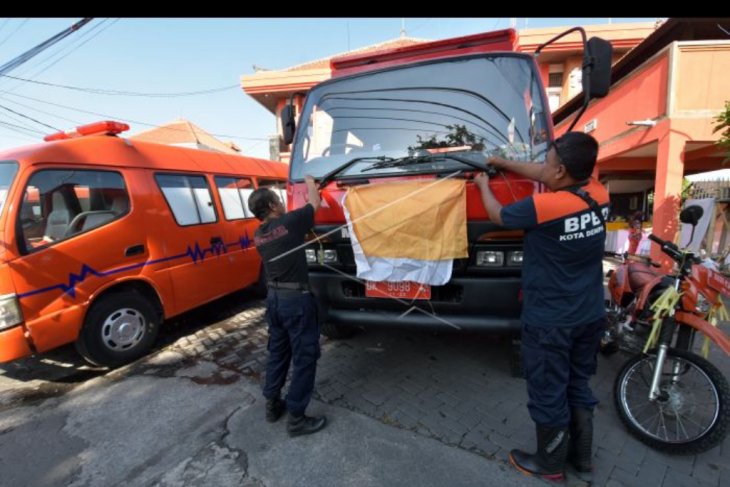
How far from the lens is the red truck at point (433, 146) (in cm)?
252

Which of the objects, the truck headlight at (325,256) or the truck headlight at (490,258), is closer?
the truck headlight at (490,258)

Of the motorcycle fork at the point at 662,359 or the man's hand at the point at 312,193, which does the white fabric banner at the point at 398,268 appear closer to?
the man's hand at the point at 312,193

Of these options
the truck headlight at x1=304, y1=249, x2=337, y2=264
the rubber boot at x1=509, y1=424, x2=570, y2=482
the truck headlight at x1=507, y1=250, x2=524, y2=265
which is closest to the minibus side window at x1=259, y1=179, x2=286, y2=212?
the truck headlight at x1=304, y1=249, x2=337, y2=264

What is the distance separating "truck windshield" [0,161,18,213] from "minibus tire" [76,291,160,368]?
122 cm

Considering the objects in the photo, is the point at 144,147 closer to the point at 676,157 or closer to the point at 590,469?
the point at 590,469

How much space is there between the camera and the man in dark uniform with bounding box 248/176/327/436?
98.3 inches

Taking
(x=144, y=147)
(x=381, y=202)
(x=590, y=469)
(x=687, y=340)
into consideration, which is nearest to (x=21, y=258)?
(x=144, y=147)

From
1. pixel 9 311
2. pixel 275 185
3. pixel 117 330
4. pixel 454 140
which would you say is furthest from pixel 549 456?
pixel 275 185

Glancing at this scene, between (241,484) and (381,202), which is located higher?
(381,202)

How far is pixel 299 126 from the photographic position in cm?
338

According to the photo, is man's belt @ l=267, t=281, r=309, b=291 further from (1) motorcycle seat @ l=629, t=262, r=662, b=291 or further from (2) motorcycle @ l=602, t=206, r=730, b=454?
(1) motorcycle seat @ l=629, t=262, r=662, b=291

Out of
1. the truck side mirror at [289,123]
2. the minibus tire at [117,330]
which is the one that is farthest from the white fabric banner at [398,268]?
the minibus tire at [117,330]

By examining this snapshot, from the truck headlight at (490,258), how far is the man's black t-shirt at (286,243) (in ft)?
4.07
